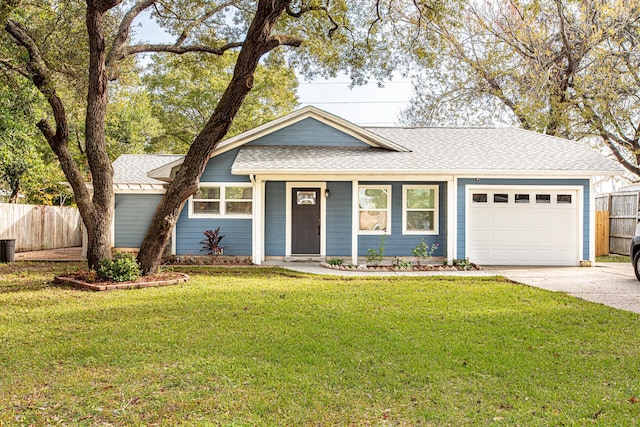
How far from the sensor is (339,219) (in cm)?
1441

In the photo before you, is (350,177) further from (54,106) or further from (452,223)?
(54,106)

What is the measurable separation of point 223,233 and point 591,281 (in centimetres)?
942

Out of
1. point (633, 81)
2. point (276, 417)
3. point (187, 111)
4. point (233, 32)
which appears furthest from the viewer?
point (187, 111)

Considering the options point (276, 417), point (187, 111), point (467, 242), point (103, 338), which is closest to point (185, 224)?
point (467, 242)

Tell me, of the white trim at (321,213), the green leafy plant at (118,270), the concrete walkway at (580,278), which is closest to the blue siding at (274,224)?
the white trim at (321,213)

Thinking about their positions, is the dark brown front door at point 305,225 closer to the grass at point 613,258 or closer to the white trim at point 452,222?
the white trim at point 452,222

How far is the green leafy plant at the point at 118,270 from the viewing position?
1001 centimetres

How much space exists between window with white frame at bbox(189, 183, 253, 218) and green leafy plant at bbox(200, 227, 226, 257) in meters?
0.58

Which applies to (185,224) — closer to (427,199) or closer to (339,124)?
(339,124)

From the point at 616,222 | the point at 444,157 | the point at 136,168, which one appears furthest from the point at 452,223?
the point at 136,168

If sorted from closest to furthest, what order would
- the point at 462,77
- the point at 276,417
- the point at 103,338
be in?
the point at 276,417 < the point at 103,338 < the point at 462,77

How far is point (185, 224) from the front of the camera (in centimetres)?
1465

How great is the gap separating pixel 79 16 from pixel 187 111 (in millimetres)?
16684

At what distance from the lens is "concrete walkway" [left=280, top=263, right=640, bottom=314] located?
886cm
